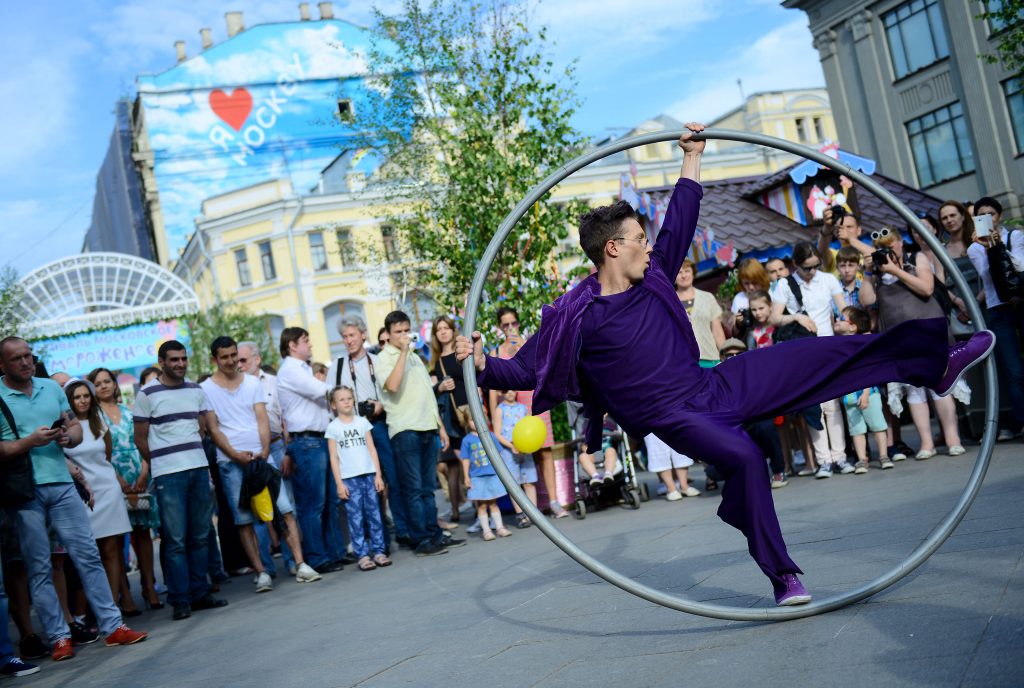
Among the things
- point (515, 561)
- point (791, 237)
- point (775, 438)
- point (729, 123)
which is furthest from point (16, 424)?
point (729, 123)

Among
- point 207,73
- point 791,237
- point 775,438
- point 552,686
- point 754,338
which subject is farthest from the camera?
point 207,73

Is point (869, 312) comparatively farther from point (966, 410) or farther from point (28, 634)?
point (28, 634)

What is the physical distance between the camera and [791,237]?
21406 millimetres

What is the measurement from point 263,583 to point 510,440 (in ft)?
9.63

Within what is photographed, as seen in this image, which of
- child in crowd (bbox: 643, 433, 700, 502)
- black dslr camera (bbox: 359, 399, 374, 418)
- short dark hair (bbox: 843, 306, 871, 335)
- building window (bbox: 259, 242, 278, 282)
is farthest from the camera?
building window (bbox: 259, 242, 278, 282)

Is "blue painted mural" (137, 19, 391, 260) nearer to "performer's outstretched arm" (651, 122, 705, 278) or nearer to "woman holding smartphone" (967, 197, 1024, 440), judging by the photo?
"woman holding smartphone" (967, 197, 1024, 440)

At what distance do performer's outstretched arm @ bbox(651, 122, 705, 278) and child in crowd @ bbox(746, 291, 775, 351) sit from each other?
518 cm

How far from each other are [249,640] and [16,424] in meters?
2.42

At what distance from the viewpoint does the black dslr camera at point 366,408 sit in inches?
444

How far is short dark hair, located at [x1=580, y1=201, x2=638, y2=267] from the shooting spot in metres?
5.64

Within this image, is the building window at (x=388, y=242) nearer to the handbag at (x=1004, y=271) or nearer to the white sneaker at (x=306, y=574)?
the white sneaker at (x=306, y=574)

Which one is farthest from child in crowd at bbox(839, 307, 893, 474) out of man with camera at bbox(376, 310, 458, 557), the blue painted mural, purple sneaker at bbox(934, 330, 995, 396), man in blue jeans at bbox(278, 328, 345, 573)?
the blue painted mural

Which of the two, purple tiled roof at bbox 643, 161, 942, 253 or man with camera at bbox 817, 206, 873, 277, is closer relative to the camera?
man with camera at bbox 817, 206, 873, 277

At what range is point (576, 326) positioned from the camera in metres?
5.60
